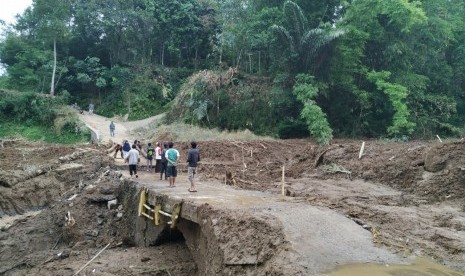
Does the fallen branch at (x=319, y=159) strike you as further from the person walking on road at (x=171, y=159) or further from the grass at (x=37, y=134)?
the grass at (x=37, y=134)

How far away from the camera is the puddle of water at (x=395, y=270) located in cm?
602

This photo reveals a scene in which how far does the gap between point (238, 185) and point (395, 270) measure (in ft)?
28.7

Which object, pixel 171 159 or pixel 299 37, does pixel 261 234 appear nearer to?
pixel 171 159

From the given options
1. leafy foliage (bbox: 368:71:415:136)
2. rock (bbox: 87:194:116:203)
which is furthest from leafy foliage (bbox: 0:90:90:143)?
leafy foliage (bbox: 368:71:415:136)

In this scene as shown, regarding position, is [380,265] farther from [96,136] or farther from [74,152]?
[96,136]

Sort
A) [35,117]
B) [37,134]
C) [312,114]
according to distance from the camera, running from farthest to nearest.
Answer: [35,117] < [37,134] < [312,114]

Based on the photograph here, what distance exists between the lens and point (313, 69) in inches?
1112

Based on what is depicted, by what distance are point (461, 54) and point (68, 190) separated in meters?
28.9

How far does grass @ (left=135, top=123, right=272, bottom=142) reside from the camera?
26062 mm

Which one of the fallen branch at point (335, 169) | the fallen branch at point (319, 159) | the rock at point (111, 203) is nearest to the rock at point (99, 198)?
the rock at point (111, 203)

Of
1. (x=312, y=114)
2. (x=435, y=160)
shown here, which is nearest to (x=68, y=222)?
(x=435, y=160)

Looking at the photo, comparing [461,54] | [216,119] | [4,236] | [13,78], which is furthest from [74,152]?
[461,54]

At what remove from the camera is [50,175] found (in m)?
18.7

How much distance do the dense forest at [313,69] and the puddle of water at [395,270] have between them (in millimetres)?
18184
